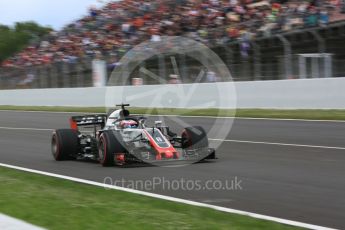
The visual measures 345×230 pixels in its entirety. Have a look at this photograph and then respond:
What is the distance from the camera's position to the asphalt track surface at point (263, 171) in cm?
605

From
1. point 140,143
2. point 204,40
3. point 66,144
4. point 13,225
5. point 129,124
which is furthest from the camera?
point 204,40

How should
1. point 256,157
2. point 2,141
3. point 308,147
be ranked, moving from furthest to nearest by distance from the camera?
1. point 2,141
2. point 308,147
3. point 256,157

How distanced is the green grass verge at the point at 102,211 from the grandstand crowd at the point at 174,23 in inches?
560

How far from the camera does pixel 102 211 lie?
5.64m

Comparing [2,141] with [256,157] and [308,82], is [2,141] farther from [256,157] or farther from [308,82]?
[308,82]

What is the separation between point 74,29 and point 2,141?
22.8 m

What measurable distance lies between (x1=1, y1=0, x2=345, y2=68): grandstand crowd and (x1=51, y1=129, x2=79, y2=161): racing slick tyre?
Answer: 11508 mm

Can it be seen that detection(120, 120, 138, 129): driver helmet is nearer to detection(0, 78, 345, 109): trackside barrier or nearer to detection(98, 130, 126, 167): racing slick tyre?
detection(98, 130, 126, 167): racing slick tyre

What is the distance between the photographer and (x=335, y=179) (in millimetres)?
7305

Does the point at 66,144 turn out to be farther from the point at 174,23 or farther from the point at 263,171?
the point at 174,23

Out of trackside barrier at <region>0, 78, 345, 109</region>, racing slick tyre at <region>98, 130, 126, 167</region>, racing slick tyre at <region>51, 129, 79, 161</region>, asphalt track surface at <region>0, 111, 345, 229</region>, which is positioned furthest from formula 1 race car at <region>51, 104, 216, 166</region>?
trackside barrier at <region>0, 78, 345, 109</region>

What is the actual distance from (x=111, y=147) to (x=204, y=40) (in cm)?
1416

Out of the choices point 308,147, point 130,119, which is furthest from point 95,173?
point 308,147

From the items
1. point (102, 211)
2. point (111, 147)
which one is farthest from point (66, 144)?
point (102, 211)
